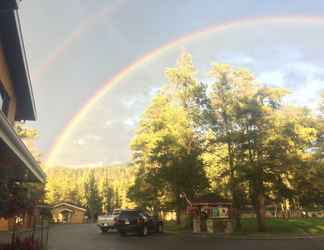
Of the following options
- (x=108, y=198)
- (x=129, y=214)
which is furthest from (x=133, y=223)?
(x=108, y=198)

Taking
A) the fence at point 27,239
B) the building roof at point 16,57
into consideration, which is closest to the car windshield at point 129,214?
the fence at point 27,239

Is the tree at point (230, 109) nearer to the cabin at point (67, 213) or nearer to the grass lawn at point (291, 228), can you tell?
the grass lawn at point (291, 228)

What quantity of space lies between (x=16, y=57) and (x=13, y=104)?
9.34 ft

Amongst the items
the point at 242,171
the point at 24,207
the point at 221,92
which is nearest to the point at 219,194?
the point at 242,171

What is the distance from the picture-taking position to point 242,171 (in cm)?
2812

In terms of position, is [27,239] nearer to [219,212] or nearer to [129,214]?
[129,214]

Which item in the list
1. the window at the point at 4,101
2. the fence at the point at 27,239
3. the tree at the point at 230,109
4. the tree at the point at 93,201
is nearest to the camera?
the fence at the point at 27,239

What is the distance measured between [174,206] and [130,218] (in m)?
11.4

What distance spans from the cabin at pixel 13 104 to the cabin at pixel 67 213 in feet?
194

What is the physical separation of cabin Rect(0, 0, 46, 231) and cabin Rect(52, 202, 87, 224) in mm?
59162

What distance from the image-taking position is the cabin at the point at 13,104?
10594mm

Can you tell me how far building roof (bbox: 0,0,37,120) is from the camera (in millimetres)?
12859

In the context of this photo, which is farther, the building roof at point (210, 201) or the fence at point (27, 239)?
the building roof at point (210, 201)

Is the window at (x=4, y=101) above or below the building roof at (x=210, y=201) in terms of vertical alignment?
above
